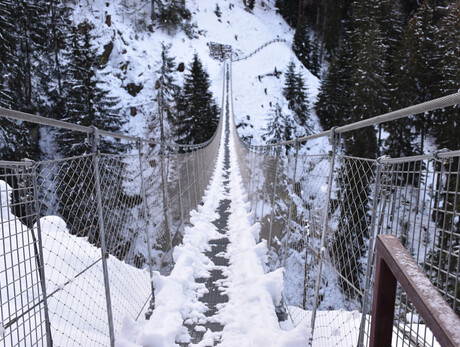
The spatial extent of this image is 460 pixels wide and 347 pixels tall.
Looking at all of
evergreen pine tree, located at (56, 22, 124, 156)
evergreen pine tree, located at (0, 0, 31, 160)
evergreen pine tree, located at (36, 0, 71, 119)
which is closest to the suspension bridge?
evergreen pine tree, located at (0, 0, 31, 160)

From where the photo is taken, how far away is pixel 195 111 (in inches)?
886

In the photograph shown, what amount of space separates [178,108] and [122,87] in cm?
456

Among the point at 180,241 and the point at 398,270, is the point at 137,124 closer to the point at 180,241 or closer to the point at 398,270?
the point at 180,241

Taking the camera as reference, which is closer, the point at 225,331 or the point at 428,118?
the point at 225,331

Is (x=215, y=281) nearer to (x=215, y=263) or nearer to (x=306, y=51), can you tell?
(x=215, y=263)

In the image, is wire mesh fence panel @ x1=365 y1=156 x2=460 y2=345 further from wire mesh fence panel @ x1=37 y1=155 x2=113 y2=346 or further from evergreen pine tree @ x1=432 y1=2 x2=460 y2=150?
evergreen pine tree @ x1=432 y1=2 x2=460 y2=150

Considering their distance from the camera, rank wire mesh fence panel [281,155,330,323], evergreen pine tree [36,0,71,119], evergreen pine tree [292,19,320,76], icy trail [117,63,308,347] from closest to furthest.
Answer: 1. icy trail [117,63,308,347]
2. wire mesh fence panel [281,155,330,323]
3. evergreen pine tree [36,0,71,119]
4. evergreen pine tree [292,19,320,76]

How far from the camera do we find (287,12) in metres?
48.2

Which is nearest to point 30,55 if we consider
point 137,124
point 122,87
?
point 122,87

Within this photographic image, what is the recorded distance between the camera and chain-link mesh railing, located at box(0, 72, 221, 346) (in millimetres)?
1235

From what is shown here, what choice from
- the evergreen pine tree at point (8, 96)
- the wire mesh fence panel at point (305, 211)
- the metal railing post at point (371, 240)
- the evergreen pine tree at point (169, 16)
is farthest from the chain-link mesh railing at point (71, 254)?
the evergreen pine tree at point (169, 16)

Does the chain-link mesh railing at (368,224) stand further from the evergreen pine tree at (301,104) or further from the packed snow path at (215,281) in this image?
the evergreen pine tree at (301,104)

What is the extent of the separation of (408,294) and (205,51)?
39.1 metres

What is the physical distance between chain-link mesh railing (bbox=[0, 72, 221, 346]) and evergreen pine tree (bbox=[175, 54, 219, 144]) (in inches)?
672
